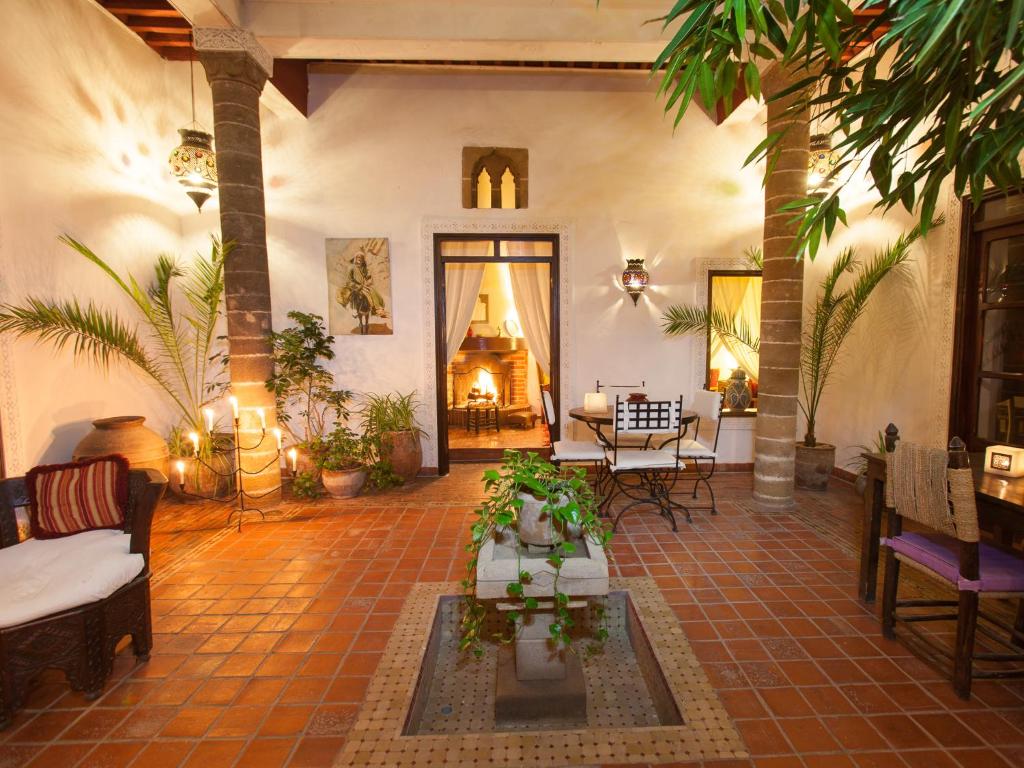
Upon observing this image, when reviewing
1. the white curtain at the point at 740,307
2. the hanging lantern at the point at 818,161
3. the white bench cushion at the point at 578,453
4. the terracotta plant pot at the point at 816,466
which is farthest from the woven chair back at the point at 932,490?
the white curtain at the point at 740,307

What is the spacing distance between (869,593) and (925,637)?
0.34 meters

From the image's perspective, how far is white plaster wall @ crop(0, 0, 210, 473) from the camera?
3736 millimetres

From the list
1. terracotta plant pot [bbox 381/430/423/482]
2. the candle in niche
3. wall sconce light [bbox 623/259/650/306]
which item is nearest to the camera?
the candle in niche

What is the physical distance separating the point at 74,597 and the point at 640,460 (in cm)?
349

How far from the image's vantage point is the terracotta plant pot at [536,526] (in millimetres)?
2352

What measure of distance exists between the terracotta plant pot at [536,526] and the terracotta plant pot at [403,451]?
3.26m

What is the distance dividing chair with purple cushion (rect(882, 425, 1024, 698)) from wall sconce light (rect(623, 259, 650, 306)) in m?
3.32

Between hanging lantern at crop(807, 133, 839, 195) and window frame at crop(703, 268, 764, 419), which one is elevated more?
hanging lantern at crop(807, 133, 839, 195)

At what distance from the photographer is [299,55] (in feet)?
15.0

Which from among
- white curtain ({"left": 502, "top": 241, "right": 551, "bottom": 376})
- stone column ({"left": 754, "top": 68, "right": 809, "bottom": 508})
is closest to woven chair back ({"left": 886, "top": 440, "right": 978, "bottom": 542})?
stone column ({"left": 754, "top": 68, "right": 809, "bottom": 508})

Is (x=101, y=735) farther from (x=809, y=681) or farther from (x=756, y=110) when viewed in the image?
(x=756, y=110)

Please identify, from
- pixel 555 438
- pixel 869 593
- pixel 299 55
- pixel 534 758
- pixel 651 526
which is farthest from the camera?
pixel 555 438

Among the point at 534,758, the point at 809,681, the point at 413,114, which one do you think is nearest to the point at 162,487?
the point at 534,758

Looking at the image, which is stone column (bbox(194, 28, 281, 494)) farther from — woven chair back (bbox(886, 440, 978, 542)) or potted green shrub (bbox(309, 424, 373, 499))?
woven chair back (bbox(886, 440, 978, 542))
